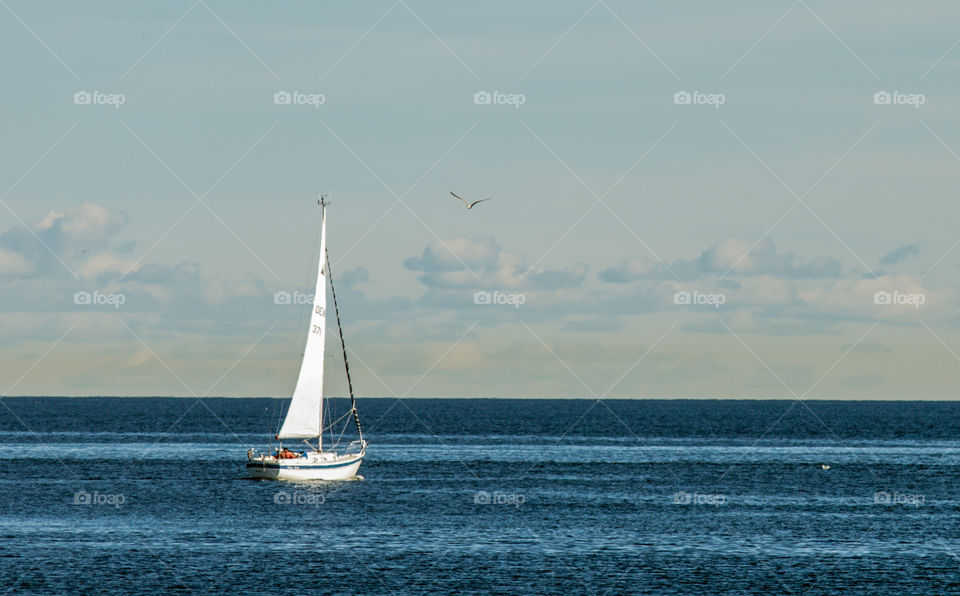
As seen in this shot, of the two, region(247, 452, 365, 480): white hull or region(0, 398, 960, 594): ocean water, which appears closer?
region(0, 398, 960, 594): ocean water

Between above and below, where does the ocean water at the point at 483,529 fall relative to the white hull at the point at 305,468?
below

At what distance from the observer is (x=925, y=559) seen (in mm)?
73250

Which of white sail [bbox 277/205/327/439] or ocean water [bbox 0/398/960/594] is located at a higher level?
white sail [bbox 277/205/327/439]

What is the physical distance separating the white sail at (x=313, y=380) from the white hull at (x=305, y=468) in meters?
2.23

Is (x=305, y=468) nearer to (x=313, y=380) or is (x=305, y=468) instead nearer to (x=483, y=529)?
(x=313, y=380)

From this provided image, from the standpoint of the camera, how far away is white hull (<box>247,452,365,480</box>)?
4309 inches

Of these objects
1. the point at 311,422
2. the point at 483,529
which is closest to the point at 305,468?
the point at 311,422

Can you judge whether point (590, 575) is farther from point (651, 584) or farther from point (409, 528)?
point (409, 528)

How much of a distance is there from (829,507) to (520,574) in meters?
39.9

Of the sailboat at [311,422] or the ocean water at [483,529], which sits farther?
the sailboat at [311,422]

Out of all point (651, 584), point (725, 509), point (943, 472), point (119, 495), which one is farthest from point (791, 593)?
point (943, 472)

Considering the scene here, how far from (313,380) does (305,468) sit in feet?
25.6

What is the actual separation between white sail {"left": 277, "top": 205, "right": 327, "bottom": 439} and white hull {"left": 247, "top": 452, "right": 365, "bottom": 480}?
2227mm

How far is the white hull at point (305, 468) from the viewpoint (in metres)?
109
